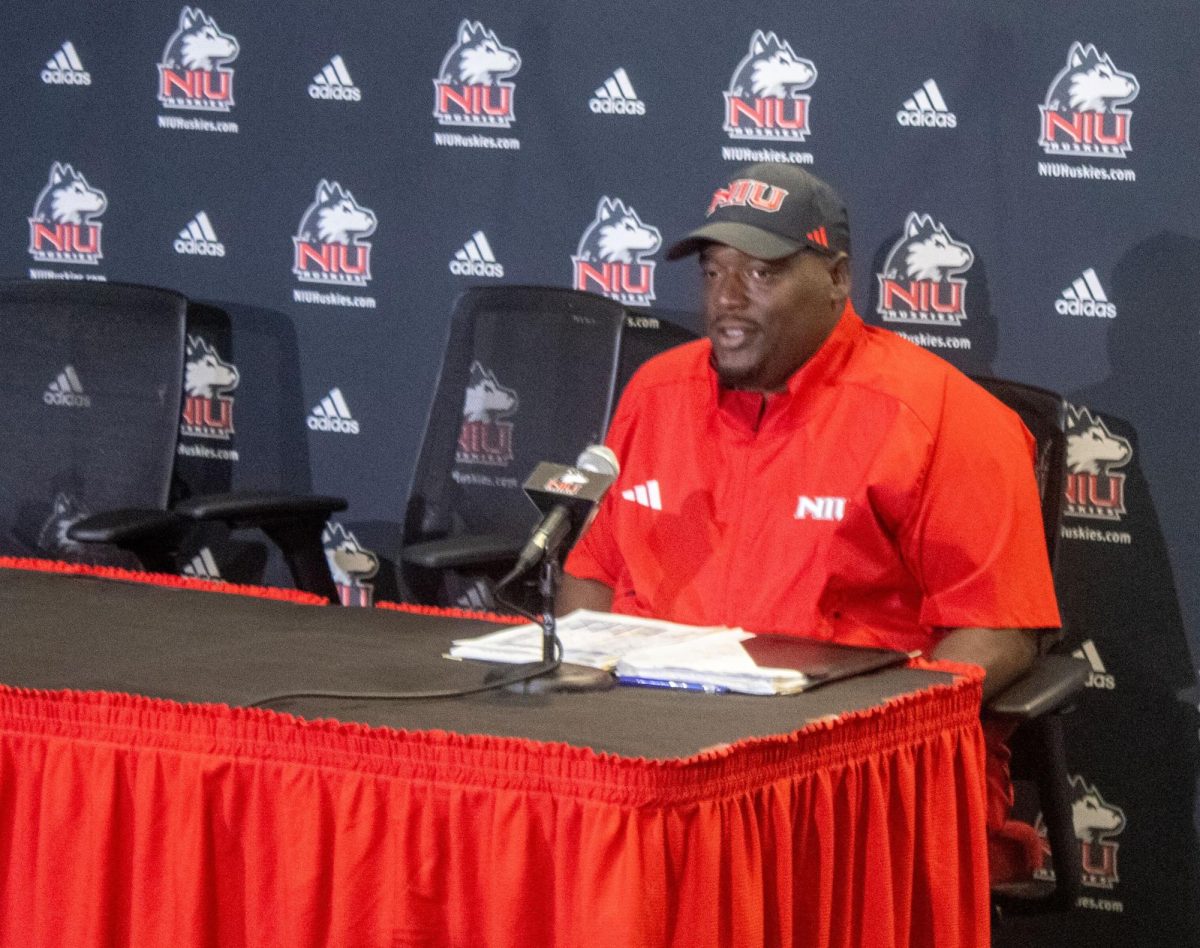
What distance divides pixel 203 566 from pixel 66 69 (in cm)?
121

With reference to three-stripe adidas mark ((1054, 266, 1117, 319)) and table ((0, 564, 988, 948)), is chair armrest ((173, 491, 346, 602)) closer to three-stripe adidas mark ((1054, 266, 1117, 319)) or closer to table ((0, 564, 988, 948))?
table ((0, 564, 988, 948))

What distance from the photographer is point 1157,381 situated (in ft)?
11.0

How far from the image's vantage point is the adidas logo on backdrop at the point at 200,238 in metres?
4.18

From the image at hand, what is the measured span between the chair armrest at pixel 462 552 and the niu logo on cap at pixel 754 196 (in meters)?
0.67

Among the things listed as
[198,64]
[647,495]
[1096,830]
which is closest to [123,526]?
[647,495]

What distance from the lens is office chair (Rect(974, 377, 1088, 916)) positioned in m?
2.41

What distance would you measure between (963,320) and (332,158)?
57.5 inches

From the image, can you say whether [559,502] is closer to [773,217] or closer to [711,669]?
[711,669]

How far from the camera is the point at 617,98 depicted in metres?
3.75

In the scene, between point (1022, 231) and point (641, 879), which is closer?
point (641, 879)

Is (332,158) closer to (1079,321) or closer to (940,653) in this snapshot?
(1079,321)

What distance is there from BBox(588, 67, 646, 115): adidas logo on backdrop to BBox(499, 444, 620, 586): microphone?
1803mm

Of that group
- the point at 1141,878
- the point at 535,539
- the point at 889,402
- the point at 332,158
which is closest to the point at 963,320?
the point at 889,402

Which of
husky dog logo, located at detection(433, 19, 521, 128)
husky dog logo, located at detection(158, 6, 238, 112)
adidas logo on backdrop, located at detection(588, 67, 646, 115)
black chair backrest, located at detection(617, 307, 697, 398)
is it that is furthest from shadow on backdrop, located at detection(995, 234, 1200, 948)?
husky dog logo, located at detection(158, 6, 238, 112)
